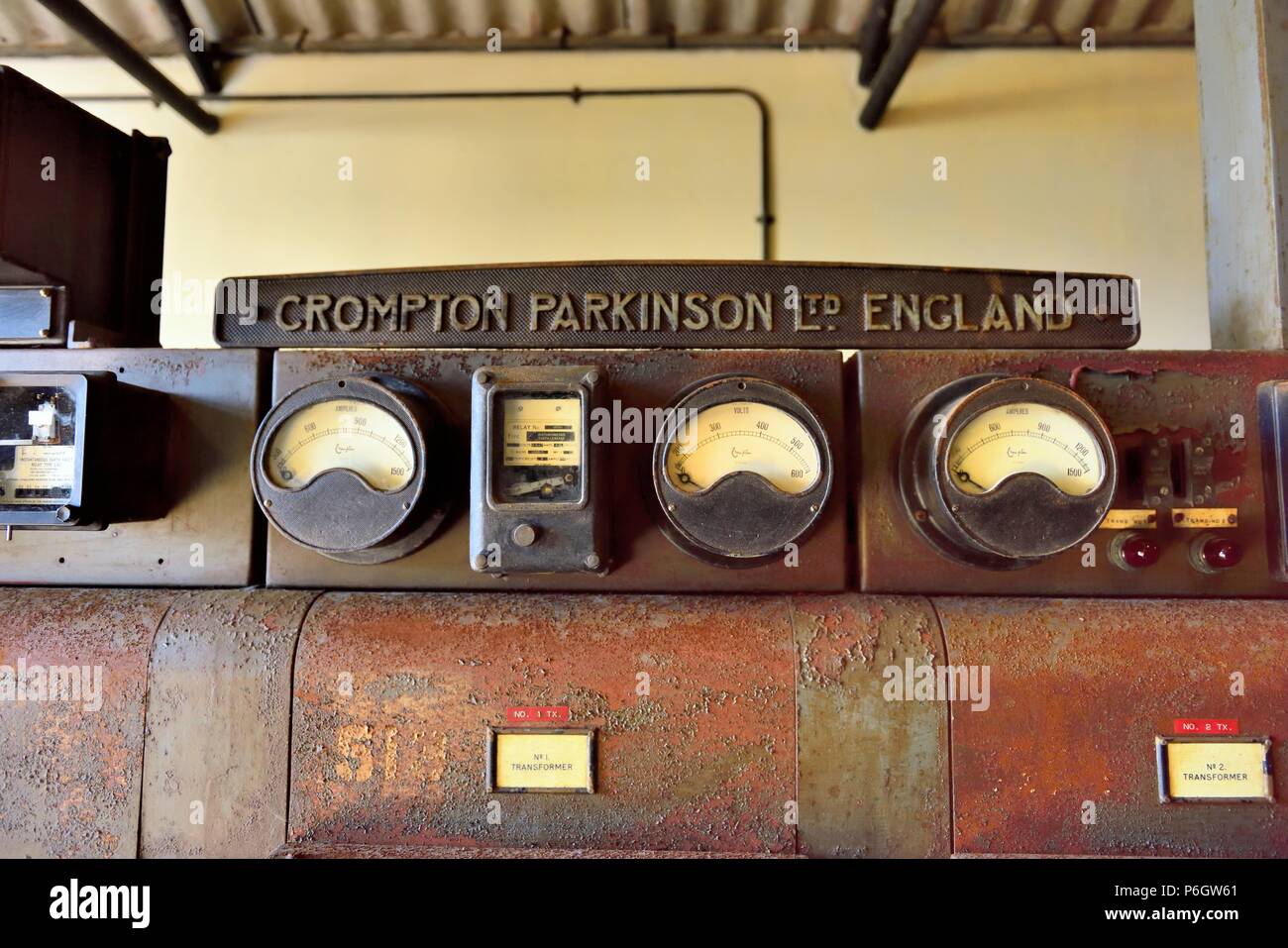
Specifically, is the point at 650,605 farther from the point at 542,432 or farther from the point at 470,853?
→ the point at 470,853

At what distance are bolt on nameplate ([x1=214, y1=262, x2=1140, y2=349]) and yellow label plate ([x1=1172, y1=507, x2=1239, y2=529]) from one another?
30 cm

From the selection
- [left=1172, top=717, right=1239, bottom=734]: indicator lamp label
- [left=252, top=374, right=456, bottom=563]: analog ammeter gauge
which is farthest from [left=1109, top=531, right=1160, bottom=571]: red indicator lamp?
[left=252, top=374, right=456, bottom=563]: analog ammeter gauge

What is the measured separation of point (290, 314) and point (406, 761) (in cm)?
79

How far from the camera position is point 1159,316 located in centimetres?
292

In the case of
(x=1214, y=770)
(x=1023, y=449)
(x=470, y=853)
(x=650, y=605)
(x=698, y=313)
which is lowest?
(x=470, y=853)

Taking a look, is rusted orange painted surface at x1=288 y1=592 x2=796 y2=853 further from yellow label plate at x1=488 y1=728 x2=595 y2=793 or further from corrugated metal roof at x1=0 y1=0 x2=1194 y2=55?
corrugated metal roof at x1=0 y1=0 x2=1194 y2=55

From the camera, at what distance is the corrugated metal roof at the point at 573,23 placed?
2707 millimetres

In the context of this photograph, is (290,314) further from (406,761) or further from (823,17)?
(823,17)

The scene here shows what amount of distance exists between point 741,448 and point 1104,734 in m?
0.66

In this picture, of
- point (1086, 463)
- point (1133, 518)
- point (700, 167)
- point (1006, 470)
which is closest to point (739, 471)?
point (1006, 470)

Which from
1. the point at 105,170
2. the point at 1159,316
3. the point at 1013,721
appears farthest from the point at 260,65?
the point at 1159,316

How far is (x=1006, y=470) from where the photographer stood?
108 cm

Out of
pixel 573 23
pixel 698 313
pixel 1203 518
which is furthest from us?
pixel 573 23

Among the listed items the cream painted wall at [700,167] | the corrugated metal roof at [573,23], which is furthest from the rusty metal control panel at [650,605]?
the corrugated metal roof at [573,23]
